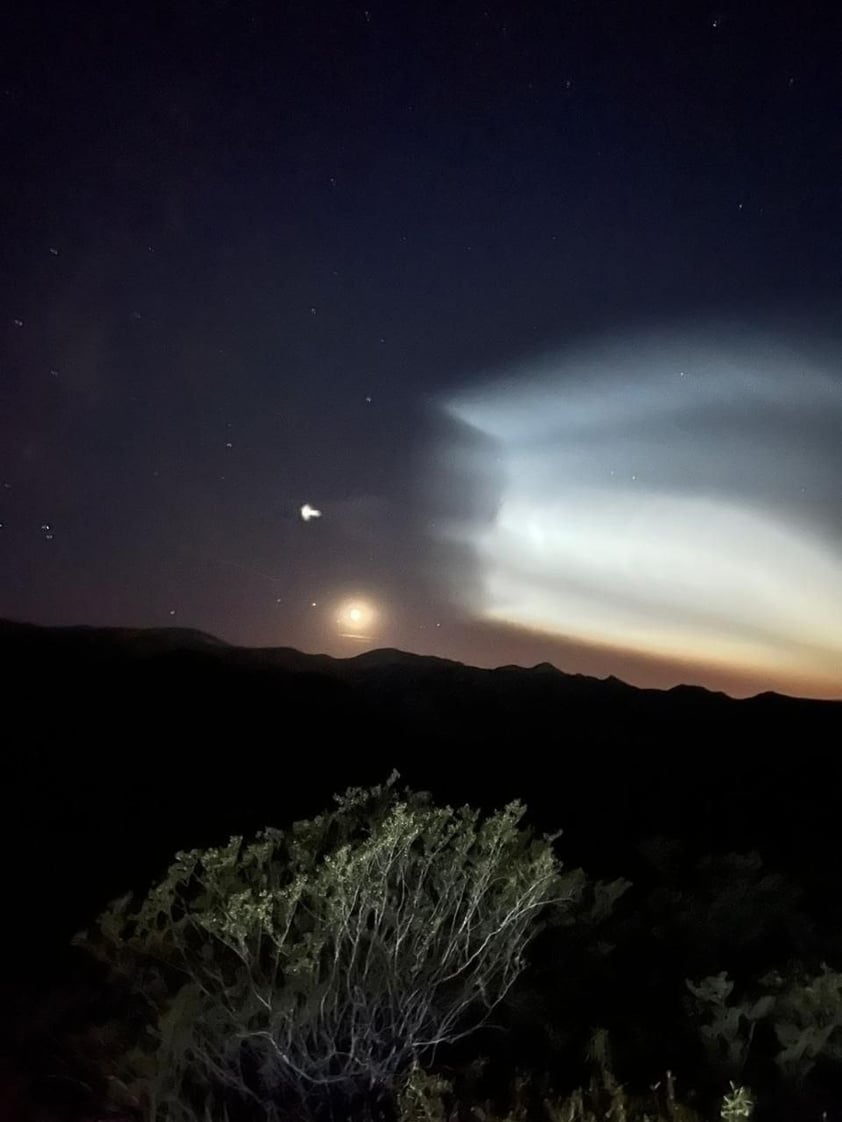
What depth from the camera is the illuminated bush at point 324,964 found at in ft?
20.8

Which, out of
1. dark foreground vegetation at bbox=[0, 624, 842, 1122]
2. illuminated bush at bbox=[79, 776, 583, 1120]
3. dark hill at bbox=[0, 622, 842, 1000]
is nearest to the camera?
illuminated bush at bbox=[79, 776, 583, 1120]

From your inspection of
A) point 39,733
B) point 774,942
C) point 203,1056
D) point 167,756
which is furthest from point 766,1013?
point 39,733

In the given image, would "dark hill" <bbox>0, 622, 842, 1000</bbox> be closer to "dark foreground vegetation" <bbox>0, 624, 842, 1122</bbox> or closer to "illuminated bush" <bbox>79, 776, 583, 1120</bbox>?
"dark foreground vegetation" <bbox>0, 624, 842, 1122</bbox>

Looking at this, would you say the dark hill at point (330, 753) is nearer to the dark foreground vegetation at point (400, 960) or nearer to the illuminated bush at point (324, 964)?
the dark foreground vegetation at point (400, 960)

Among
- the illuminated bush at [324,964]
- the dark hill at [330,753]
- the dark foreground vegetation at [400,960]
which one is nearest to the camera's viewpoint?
the illuminated bush at [324,964]

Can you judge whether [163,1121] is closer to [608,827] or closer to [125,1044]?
[125,1044]

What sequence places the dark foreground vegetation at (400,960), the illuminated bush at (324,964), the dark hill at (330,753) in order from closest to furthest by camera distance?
1. the illuminated bush at (324,964)
2. the dark foreground vegetation at (400,960)
3. the dark hill at (330,753)

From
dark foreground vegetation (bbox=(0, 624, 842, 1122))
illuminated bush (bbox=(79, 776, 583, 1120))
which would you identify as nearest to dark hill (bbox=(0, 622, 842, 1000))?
dark foreground vegetation (bbox=(0, 624, 842, 1122))

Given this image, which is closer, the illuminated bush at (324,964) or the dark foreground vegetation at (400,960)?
the illuminated bush at (324,964)

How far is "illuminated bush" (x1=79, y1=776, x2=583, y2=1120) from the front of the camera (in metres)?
6.34

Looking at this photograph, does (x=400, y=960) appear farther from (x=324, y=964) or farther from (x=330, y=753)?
(x=330, y=753)

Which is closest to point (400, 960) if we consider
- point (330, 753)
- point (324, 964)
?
point (324, 964)

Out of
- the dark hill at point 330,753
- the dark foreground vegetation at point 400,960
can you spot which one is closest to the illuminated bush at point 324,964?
the dark foreground vegetation at point 400,960

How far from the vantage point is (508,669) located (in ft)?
100
